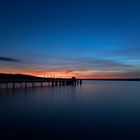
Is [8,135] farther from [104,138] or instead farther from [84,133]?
[104,138]

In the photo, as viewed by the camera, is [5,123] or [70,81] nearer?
[5,123]

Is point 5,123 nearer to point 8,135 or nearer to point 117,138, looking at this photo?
point 8,135

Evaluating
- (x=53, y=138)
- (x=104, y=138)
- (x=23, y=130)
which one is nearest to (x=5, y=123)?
(x=23, y=130)

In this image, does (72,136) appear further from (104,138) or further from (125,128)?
→ (125,128)

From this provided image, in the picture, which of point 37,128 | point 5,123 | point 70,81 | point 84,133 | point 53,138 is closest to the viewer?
point 53,138

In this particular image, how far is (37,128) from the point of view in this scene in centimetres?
998

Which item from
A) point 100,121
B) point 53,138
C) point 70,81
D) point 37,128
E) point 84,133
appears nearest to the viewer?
point 53,138

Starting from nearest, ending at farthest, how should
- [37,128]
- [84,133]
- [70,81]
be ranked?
[84,133], [37,128], [70,81]

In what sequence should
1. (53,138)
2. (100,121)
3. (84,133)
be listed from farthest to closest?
(100,121) < (84,133) < (53,138)

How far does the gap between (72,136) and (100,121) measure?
3.72 meters

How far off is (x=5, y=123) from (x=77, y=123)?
4614mm

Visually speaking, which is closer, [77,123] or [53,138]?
[53,138]

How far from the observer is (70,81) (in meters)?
70.3

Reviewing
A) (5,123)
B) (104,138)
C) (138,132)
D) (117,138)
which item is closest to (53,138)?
(104,138)
